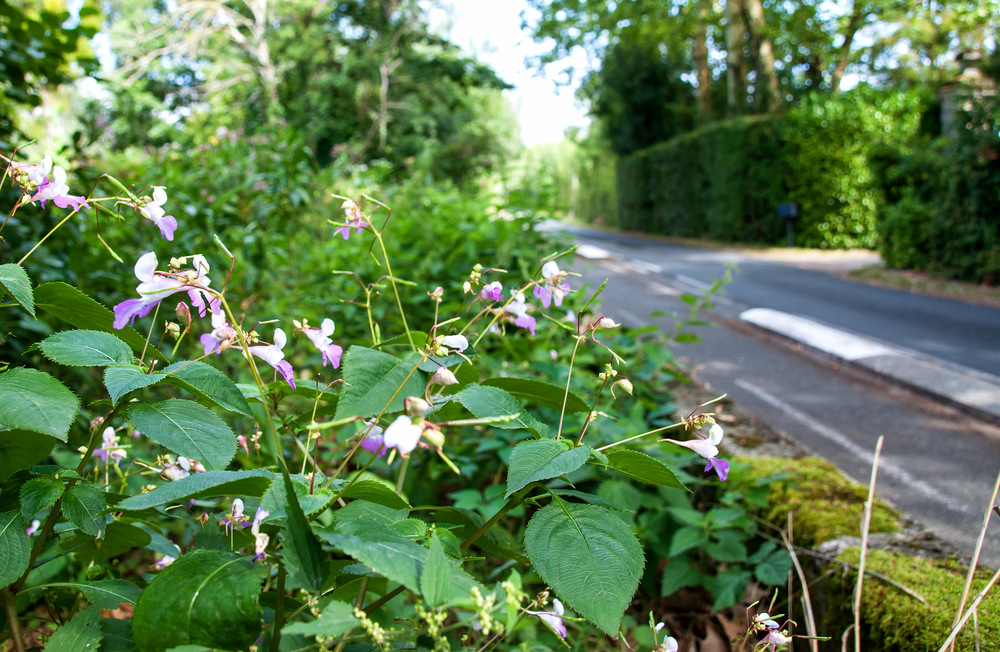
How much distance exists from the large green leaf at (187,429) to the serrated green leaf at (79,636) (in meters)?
0.21

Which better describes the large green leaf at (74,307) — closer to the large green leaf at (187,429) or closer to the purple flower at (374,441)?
the large green leaf at (187,429)

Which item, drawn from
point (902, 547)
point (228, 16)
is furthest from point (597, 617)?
point (228, 16)

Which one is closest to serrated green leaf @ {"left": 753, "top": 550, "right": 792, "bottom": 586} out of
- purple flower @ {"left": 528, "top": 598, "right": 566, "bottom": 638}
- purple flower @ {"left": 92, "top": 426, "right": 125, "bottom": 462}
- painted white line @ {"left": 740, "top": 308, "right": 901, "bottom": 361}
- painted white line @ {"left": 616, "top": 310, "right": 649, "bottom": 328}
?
purple flower @ {"left": 528, "top": 598, "right": 566, "bottom": 638}

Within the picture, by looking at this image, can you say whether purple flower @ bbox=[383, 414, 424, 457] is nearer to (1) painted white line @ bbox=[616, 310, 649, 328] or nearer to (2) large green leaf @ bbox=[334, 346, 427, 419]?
(2) large green leaf @ bbox=[334, 346, 427, 419]

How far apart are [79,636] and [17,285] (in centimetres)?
36

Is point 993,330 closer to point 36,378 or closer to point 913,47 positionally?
point 36,378

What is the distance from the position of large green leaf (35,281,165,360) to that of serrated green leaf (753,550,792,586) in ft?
5.38

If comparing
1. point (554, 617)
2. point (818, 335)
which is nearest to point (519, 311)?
point (554, 617)

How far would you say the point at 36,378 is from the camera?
65 centimetres

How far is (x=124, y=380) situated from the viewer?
2.10ft

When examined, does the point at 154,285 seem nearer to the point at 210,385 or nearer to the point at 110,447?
the point at 210,385

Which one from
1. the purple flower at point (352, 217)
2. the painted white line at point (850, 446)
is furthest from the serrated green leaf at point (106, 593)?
the painted white line at point (850, 446)

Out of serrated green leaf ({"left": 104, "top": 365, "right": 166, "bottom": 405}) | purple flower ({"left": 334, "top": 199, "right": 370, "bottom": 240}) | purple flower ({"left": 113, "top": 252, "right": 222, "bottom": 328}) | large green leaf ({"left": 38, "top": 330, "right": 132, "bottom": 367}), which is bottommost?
serrated green leaf ({"left": 104, "top": 365, "right": 166, "bottom": 405})

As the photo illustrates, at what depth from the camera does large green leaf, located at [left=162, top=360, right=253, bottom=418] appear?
2.24ft
